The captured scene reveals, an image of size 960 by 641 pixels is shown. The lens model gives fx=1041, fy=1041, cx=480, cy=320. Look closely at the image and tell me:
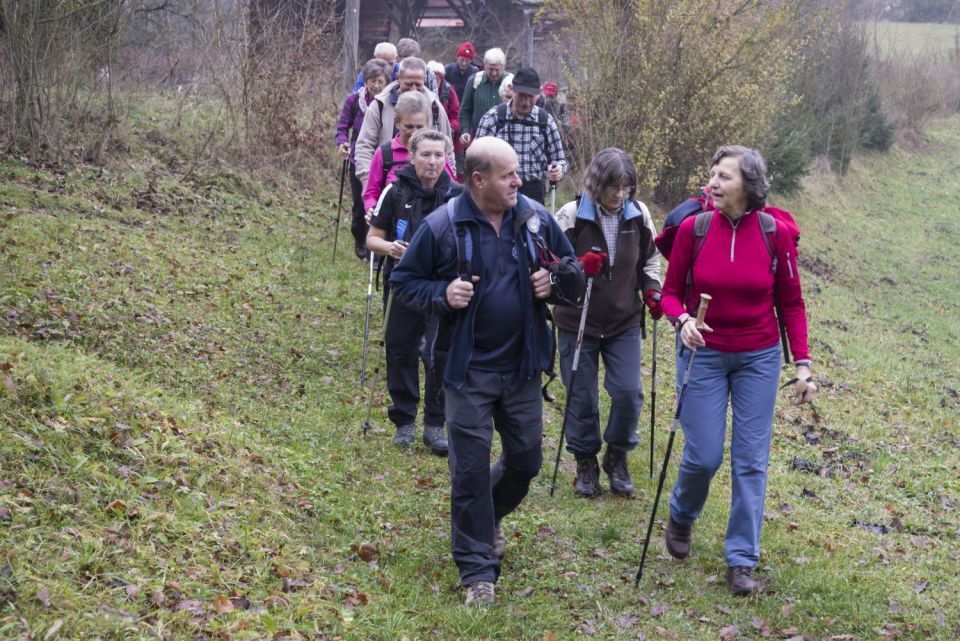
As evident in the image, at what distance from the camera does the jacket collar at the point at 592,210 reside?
6.62m

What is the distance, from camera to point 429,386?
7.64m

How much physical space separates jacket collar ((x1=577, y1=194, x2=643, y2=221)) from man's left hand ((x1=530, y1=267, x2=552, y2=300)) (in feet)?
5.33

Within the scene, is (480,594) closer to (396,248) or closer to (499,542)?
(499,542)

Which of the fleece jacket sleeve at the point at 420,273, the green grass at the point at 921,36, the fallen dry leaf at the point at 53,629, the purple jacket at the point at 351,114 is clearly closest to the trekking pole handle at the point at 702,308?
the fleece jacket sleeve at the point at 420,273

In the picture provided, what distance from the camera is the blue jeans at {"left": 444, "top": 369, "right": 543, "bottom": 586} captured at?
5.18m

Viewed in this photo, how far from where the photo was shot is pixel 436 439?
766 cm

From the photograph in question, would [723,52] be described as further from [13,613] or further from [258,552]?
[13,613]

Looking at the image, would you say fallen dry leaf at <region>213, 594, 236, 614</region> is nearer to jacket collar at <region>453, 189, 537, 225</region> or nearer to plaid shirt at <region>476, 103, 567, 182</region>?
jacket collar at <region>453, 189, 537, 225</region>

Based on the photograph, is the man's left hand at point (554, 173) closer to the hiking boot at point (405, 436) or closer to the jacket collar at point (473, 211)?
the hiking boot at point (405, 436)

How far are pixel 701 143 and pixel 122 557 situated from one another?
15.3 m

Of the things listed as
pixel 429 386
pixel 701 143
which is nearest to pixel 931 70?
pixel 701 143

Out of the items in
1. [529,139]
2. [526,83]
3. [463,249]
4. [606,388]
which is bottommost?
[606,388]

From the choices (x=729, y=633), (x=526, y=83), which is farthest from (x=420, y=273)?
(x=526, y=83)

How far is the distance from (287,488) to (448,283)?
207 centimetres
